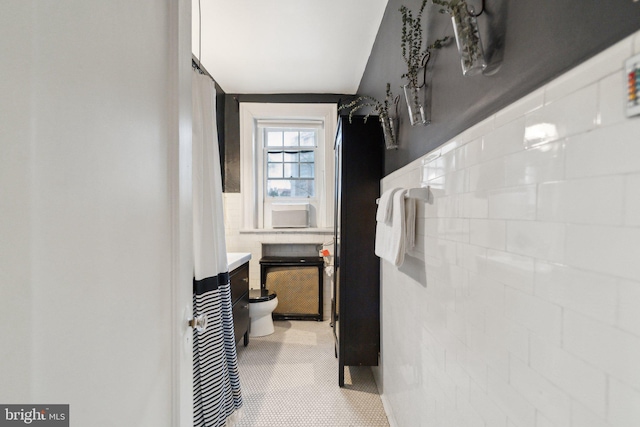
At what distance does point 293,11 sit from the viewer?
1995 mm

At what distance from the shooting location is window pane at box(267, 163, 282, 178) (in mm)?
3516

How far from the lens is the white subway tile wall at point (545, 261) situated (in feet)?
1.32

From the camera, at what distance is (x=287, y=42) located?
2355 mm

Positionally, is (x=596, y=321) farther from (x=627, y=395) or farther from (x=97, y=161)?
(x=97, y=161)

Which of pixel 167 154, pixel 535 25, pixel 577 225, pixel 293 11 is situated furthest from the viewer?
pixel 293 11

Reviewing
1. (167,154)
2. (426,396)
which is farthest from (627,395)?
(167,154)

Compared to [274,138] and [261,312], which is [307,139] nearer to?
[274,138]

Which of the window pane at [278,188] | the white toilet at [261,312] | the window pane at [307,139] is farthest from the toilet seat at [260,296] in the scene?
the window pane at [307,139]

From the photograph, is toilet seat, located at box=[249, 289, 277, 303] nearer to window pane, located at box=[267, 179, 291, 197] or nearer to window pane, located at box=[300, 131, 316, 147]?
window pane, located at box=[267, 179, 291, 197]

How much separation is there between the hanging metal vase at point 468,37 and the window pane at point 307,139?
9.39ft

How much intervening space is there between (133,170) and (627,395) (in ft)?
2.92

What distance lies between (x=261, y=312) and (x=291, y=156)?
6.09 feet

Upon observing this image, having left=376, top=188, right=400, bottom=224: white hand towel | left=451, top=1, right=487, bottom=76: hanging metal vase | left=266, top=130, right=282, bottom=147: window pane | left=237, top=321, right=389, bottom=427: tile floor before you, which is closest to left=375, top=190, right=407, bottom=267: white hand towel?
left=376, top=188, right=400, bottom=224: white hand towel

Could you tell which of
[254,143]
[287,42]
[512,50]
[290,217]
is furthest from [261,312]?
[512,50]
